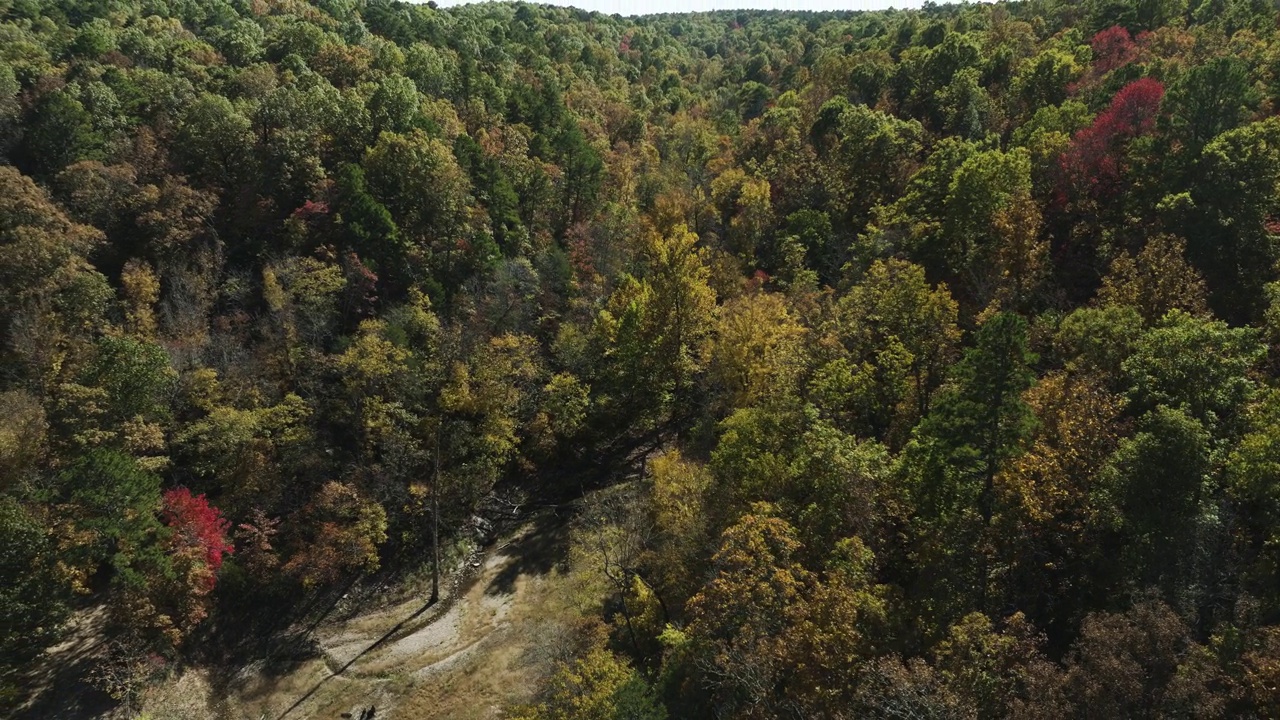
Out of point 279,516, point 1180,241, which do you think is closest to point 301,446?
point 279,516

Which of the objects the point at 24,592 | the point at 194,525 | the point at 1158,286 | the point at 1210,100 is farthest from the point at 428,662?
the point at 1210,100

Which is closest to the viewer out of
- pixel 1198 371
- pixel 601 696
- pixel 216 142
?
pixel 1198 371

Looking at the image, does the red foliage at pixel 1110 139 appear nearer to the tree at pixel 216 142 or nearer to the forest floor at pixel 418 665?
the forest floor at pixel 418 665

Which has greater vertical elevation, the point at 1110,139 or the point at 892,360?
the point at 1110,139

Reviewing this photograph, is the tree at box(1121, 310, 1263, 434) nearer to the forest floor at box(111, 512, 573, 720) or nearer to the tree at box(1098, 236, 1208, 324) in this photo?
the tree at box(1098, 236, 1208, 324)

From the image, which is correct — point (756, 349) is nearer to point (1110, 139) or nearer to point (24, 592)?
point (1110, 139)

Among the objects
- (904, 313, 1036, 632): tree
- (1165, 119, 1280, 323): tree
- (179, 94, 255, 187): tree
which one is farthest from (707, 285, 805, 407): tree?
(179, 94, 255, 187): tree

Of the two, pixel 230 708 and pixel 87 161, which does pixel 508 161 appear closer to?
pixel 87 161
